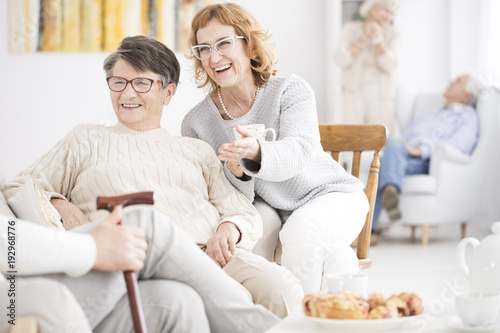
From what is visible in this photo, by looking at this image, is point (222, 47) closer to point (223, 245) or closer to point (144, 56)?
point (144, 56)

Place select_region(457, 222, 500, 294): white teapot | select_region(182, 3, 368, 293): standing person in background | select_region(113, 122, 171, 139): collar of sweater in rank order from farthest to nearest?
1. select_region(113, 122, 171, 139): collar of sweater
2. select_region(182, 3, 368, 293): standing person in background
3. select_region(457, 222, 500, 294): white teapot

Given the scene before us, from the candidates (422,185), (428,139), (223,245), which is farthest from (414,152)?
(223,245)

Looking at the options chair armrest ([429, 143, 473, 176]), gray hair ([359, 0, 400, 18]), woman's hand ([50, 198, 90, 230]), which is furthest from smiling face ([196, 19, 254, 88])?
gray hair ([359, 0, 400, 18])

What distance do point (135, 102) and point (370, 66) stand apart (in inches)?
134

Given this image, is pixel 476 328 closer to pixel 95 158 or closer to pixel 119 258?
pixel 119 258

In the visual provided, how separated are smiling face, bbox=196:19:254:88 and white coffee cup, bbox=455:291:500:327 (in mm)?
1038

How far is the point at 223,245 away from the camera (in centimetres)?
157

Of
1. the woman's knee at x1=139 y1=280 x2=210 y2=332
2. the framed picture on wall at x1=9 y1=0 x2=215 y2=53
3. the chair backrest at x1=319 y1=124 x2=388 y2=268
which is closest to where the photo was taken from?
the woman's knee at x1=139 y1=280 x2=210 y2=332

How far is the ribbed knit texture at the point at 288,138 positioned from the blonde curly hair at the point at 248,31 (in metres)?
0.05

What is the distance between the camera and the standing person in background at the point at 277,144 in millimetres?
1684

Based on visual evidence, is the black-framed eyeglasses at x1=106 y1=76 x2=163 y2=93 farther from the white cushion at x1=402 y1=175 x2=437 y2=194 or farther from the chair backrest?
the white cushion at x1=402 y1=175 x2=437 y2=194

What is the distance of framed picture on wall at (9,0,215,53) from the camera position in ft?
15.7

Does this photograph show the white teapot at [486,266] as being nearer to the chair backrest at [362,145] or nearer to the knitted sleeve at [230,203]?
the knitted sleeve at [230,203]

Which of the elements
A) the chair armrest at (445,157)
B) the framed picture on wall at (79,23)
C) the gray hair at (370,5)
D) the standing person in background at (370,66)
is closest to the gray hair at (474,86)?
the chair armrest at (445,157)
